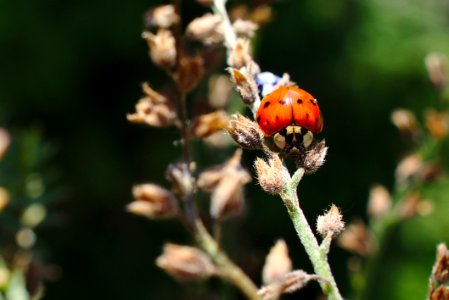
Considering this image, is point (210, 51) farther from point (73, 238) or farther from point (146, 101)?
point (73, 238)

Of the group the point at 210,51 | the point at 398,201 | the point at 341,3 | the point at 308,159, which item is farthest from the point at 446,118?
the point at 341,3

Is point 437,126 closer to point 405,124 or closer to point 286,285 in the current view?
point 405,124

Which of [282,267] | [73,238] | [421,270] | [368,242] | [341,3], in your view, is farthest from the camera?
[341,3]

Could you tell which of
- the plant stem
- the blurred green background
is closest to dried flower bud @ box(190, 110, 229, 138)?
the plant stem

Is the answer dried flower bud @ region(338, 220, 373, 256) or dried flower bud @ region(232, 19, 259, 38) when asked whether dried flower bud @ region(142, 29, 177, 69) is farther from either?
dried flower bud @ region(338, 220, 373, 256)

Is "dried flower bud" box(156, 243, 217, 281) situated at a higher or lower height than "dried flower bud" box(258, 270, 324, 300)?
higher

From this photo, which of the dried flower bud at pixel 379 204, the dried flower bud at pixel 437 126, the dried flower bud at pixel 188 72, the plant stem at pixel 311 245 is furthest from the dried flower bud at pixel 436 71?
the plant stem at pixel 311 245

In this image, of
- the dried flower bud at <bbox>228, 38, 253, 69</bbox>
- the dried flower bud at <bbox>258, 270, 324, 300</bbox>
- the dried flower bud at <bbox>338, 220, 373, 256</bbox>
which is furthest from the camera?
the dried flower bud at <bbox>338, 220, 373, 256</bbox>
